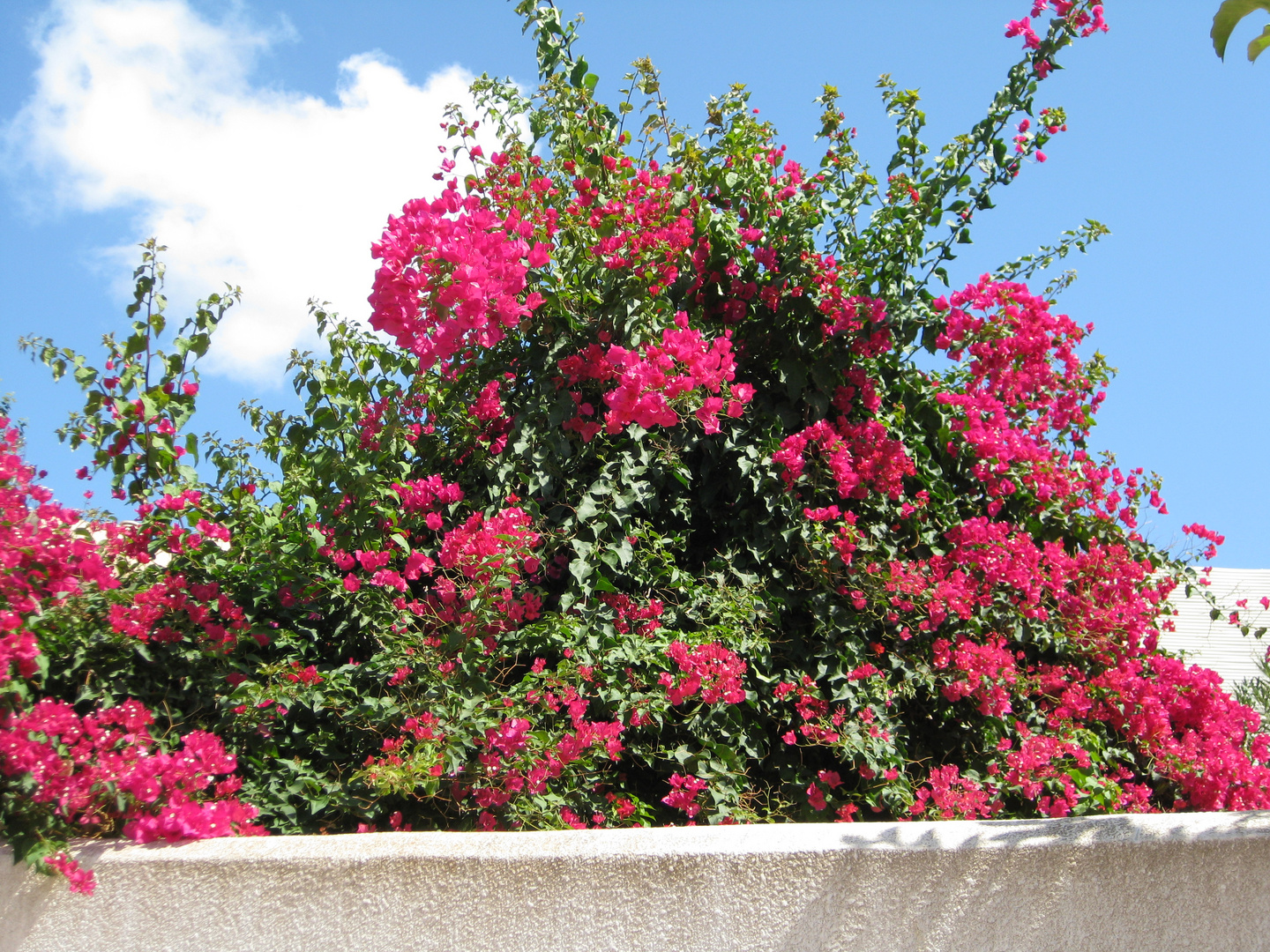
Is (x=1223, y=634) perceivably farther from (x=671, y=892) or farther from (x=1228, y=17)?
(x=1228, y=17)

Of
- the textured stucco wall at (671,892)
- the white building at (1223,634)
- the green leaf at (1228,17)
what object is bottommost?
the textured stucco wall at (671,892)

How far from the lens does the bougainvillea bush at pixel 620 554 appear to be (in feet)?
8.65

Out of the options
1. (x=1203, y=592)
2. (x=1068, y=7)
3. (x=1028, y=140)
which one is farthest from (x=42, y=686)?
(x=1203, y=592)

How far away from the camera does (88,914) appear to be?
2.28 metres

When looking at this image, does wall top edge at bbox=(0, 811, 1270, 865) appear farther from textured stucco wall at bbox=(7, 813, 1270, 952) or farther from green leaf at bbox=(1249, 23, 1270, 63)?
green leaf at bbox=(1249, 23, 1270, 63)

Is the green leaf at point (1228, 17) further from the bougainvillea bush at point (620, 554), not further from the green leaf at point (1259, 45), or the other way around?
the bougainvillea bush at point (620, 554)

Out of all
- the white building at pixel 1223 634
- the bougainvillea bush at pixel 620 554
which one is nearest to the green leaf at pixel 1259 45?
the bougainvillea bush at pixel 620 554

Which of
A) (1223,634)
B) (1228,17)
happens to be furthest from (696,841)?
(1223,634)

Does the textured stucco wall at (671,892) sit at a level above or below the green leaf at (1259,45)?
below

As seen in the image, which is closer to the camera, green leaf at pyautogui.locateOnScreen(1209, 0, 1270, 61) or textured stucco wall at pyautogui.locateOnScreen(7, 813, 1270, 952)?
green leaf at pyautogui.locateOnScreen(1209, 0, 1270, 61)

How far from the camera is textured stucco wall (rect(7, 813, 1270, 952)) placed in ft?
7.09

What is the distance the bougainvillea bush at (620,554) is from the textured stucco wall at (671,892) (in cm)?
20

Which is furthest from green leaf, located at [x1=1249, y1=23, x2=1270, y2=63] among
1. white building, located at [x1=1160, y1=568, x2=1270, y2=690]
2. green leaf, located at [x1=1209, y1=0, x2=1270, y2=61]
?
white building, located at [x1=1160, y1=568, x2=1270, y2=690]

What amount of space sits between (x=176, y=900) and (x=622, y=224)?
2.43m
